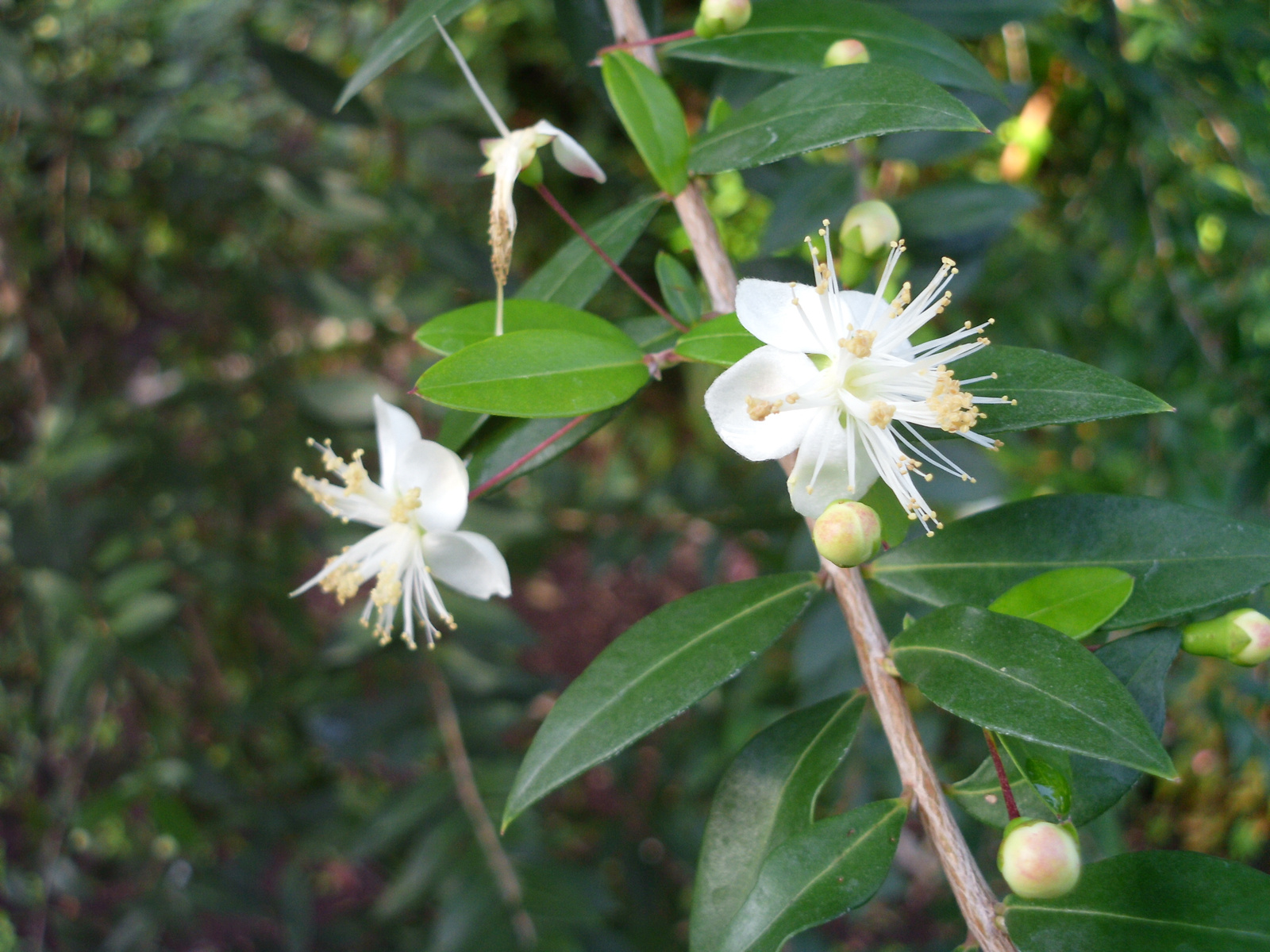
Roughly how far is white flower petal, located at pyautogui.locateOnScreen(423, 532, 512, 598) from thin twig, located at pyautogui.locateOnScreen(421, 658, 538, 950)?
1.98 feet

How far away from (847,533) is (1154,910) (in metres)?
0.28

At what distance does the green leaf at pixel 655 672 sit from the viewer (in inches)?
20.6

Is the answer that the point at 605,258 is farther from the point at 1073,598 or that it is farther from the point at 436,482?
the point at 1073,598

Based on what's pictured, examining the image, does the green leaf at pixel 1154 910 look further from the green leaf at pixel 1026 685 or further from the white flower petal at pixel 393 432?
the white flower petal at pixel 393 432

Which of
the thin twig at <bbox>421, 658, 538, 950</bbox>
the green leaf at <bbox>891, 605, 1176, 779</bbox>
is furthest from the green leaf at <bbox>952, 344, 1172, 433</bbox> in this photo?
the thin twig at <bbox>421, 658, 538, 950</bbox>

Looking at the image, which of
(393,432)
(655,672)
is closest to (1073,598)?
(655,672)

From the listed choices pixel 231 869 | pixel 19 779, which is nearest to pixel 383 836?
pixel 231 869

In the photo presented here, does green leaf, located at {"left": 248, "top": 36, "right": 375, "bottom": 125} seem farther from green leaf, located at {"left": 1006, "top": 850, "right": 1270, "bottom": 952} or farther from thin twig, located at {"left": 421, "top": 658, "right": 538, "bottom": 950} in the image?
green leaf, located at {"left": 1006, "top": 850, "right": 1270, "bottom": 952}

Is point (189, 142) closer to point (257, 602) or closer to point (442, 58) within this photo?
point (442, 58)

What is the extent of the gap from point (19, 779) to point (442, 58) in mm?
1342

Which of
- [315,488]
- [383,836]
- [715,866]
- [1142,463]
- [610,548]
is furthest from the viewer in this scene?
[610,548]

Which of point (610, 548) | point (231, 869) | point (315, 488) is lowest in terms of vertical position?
point (231, 869)

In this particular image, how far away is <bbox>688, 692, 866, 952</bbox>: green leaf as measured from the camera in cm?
57

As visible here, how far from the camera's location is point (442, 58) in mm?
1480
